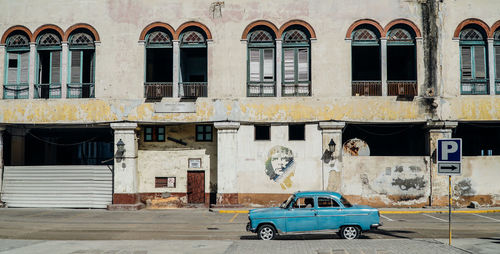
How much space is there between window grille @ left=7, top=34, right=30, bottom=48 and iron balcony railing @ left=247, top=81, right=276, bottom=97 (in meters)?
12.3

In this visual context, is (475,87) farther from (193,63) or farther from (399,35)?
(193,63)

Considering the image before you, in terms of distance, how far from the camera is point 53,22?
25.2 meters

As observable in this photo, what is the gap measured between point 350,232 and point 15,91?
64.7ft

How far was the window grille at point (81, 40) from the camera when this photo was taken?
25.2 metres

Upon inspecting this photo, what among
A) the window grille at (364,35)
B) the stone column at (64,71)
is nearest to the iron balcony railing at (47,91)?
the stone column at (64,71)

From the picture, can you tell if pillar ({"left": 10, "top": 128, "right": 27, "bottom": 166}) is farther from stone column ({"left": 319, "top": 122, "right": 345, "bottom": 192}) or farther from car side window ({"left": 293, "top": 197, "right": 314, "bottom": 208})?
car side window ({"left": 293, "top": 197, "right": 314, "bottom": 208})

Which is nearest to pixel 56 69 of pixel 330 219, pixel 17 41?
pixel 17 41

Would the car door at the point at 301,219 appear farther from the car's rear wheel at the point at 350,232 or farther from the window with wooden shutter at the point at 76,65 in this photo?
the window with wooden shutter at the point at 76,65

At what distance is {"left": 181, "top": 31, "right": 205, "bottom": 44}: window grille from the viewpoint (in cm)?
2494

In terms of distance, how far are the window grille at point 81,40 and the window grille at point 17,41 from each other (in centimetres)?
263

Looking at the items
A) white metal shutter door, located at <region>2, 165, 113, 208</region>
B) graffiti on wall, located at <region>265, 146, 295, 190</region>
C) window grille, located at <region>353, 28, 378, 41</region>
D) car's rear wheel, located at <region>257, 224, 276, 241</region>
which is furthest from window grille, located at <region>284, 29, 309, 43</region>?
car's rear wheel, located at <region>257, 224, 276, 241</region>

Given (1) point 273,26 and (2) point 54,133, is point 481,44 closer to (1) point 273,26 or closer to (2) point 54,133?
(1) point 273,26

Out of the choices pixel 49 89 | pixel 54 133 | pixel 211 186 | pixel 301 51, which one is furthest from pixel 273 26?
pixel 54 133

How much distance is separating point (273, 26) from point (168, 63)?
6.93 metres
